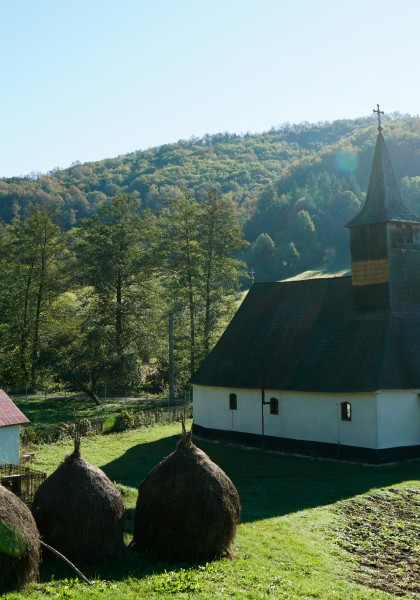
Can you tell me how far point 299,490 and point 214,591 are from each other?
405 inches

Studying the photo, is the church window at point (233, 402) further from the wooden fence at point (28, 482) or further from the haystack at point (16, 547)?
the haystack at point (16, 547)

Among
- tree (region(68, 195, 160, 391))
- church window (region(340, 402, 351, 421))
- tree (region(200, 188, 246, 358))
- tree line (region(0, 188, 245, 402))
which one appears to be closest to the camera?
church window (region(340, 402, 351, 421))

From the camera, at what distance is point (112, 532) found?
14.2m

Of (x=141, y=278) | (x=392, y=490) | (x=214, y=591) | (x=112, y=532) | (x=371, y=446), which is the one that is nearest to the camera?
(x=214, y=591)

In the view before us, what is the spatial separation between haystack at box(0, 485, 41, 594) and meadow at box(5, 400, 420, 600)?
1.03ft

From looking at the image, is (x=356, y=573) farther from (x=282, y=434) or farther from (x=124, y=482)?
(x=282, y=434)

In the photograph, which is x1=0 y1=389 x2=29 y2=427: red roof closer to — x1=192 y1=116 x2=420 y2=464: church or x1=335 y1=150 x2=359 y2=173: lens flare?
x1=192 y1=116 x2=420 y2=464: church

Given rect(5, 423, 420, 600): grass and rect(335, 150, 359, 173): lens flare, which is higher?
rect(335, 150, 359, 173): lens flare

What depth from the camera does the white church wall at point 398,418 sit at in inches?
1023

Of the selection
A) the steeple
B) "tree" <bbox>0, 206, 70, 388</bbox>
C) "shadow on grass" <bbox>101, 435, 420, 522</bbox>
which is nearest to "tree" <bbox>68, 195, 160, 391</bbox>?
"tree" <bbox>0, 206, 70, 388</bbox>

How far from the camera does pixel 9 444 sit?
24.4 meters

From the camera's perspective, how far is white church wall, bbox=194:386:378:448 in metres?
26.4

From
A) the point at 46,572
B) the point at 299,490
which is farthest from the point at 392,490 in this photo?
the point at 46,572

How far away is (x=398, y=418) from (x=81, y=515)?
15409 mm
